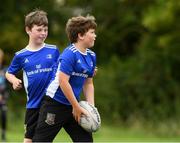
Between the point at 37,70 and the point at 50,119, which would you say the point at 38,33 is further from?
the point at 50,119

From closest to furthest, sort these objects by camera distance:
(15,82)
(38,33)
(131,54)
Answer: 1. (15,82)
2. (38,33)
3. (131,54)

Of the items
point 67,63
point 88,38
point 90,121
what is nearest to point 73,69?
point 67,63

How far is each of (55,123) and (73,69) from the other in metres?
0.58

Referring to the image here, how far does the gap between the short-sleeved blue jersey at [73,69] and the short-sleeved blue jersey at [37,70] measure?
13.3 inches

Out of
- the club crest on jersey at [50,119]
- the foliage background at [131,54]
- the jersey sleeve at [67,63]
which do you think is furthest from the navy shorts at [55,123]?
the foliage background at [131,54]

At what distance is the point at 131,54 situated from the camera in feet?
78.7

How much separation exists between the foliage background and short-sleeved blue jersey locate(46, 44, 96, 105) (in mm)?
12452

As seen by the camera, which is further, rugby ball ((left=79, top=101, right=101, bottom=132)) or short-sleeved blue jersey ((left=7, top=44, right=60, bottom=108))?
short-sleeved blue jersey ((left=7, top=44, right=60, bottom=108))

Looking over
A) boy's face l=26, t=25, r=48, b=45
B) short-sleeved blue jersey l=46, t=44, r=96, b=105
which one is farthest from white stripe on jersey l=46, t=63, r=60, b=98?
boy's face l=26, t=25, r=48, b=45

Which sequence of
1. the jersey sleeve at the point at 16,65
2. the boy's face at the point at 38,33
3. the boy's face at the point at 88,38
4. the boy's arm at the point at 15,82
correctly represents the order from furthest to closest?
the jersey sleeve at the point at 16,65, the boy's face at the point at 38,33, the boy's arm at the point at 15,82, the boy's face at the point at 88,38

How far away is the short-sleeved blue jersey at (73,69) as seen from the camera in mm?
7137

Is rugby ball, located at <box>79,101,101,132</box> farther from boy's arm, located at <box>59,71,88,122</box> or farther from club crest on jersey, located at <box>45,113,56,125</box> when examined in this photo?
club crest on jersey, located at <box>45,113,56,125</box>

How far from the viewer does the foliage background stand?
21.2 meters

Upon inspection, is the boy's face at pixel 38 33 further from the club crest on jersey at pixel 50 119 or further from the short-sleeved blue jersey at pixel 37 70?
the club crest on jersey at pixel 50 119
